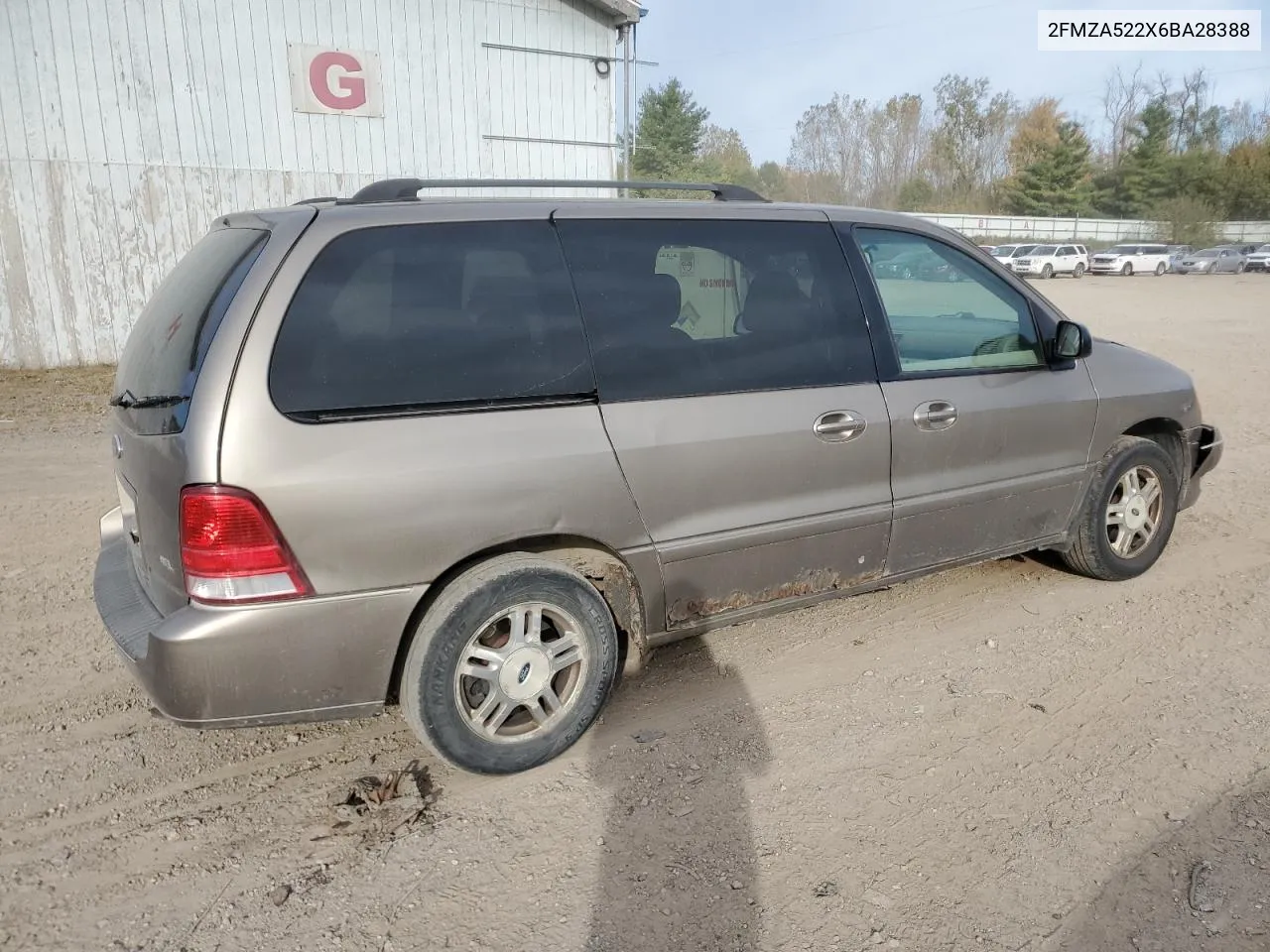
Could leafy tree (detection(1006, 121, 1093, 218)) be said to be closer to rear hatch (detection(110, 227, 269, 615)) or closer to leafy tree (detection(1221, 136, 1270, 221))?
leafy tree (detection(1221, 136, 1270, 221))

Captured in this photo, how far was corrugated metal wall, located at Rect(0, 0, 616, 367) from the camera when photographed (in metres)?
10.4

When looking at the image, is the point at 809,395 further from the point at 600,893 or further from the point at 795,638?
the point at 600,893

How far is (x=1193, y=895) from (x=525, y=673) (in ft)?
6.74

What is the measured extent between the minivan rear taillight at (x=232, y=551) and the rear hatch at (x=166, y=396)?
0.23 ft

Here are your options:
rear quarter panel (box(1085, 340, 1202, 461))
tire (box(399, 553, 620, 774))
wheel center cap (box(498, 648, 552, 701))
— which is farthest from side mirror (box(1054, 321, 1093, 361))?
wheel center cap (box(498, 648, 552, 701))

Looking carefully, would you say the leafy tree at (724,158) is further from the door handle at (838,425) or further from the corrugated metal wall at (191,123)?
the door handle at (838,425)

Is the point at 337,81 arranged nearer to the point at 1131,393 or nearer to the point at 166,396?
the point at 166,396

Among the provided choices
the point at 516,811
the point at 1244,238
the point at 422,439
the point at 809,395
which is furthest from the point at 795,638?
the point at 1244,238

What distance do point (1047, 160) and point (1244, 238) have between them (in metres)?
12.6

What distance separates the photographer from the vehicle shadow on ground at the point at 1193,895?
7.99 feet

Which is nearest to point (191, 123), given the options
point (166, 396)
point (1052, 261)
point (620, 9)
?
point (620, 9)

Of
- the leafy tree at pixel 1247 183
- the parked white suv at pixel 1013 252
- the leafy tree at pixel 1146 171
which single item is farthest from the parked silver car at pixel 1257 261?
the leafy tree at pixel 1146 171

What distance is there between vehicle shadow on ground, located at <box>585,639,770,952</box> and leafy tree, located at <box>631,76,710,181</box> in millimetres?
57129

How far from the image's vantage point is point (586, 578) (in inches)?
128
